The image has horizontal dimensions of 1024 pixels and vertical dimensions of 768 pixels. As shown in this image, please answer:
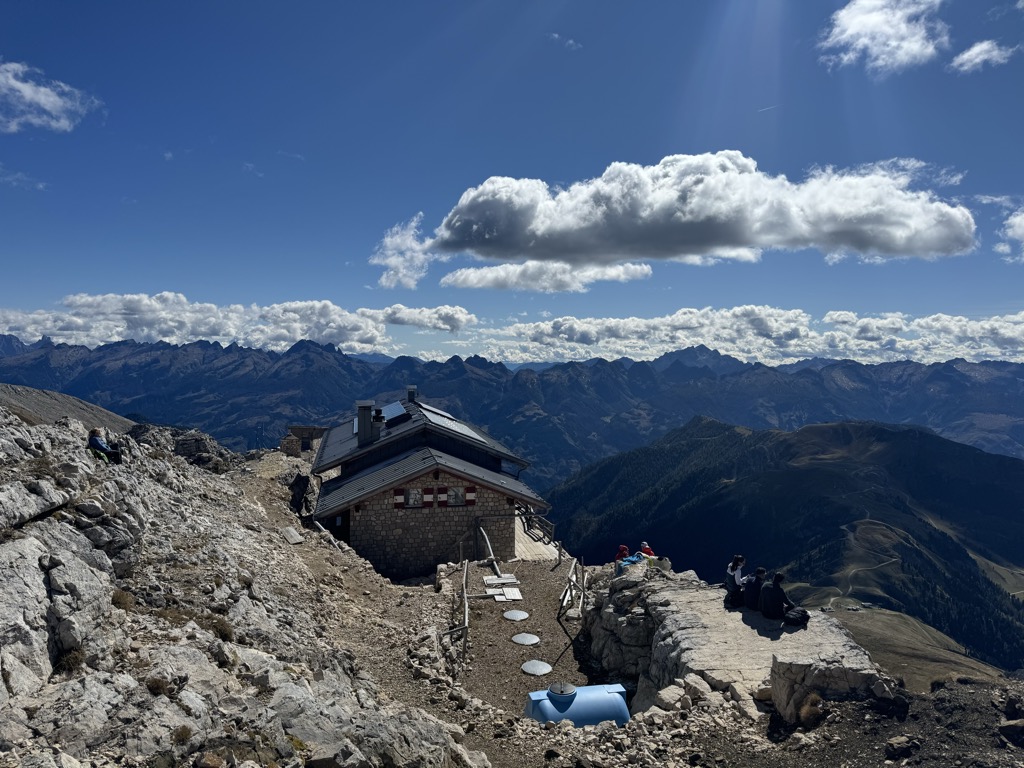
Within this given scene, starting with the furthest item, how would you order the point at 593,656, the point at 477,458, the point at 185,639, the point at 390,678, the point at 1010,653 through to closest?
the point at 1010,653 < the point at 477,458 < the point at 593,656 < the point at 390,678 < the point at 185,639

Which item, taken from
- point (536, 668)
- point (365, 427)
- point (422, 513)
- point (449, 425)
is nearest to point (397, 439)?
point (365, 427)

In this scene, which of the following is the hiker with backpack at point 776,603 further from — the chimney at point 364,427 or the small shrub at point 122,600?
the chimney at point 364,427

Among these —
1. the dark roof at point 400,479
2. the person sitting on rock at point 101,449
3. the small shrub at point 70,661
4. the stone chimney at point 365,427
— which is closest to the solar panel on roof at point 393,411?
the stone chimney at point 365,427

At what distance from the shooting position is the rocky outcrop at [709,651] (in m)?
16.0

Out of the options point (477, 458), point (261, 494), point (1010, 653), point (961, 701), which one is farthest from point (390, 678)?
point (1010, 653)

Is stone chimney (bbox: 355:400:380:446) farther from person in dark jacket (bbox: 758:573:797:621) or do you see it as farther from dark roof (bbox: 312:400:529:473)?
person in dark jacket (bbox: 758:573:797:621)

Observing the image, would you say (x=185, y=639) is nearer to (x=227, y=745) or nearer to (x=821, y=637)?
(x=227, y=745)

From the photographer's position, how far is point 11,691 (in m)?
10.4

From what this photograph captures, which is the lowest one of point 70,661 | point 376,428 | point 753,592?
point 753,592

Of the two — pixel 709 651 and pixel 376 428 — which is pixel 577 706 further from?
pixel 376 428

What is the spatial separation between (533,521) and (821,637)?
1208 inches

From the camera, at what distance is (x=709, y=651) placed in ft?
61.3

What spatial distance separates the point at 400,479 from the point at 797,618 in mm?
23863

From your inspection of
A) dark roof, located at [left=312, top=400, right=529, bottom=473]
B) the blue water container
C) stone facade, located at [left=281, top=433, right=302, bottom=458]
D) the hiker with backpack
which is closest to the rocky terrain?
the blue water container
